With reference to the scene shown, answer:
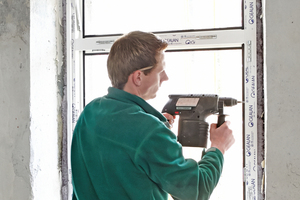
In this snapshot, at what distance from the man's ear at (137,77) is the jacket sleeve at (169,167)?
9.0 inches

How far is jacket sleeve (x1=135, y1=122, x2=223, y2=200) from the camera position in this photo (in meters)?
0.76

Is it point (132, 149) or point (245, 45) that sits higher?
point (245, 45)

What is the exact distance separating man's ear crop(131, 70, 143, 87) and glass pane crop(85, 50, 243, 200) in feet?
2.07

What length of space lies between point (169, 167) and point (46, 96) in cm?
97

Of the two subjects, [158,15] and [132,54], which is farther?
[158,15]

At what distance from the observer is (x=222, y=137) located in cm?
105

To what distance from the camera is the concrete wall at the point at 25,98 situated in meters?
1.33

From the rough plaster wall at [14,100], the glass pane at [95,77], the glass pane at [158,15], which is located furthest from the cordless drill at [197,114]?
the rough plaster wall at [14,100]

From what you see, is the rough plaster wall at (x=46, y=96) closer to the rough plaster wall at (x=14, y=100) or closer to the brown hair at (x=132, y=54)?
the rough plaster wall at (x=14, y=100)

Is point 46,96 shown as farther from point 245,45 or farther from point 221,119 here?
point 245,45

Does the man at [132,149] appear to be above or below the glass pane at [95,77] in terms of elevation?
below
